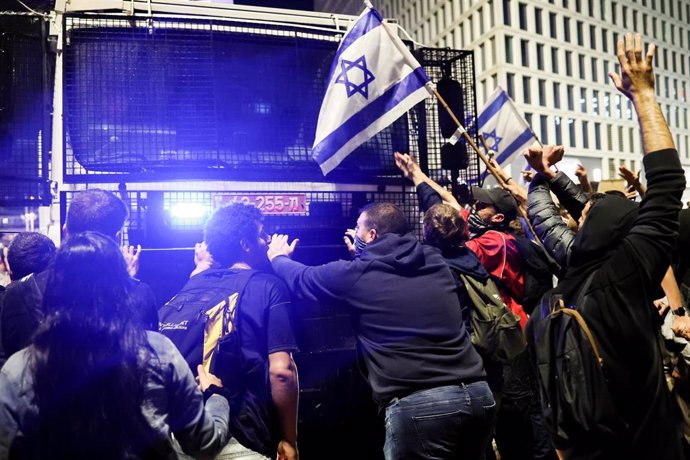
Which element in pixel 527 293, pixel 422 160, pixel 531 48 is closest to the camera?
pixel 527 293

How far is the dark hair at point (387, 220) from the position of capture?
351 cm

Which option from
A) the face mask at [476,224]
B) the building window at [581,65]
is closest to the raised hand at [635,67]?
the face mask at [476,224]

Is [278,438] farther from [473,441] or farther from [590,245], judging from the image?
[590,245]

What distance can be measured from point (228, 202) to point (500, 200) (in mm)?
2394

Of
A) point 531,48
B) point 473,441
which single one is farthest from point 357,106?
point 531,48

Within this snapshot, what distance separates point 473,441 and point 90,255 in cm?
234

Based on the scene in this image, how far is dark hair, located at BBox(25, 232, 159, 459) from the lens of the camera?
6.09ft

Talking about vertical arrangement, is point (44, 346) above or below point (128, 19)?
below

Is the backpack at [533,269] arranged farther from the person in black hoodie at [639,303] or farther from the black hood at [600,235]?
the person in black hoodie at [639,303]

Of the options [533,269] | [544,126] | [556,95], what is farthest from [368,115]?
[556,95]

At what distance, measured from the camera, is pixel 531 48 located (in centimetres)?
5116

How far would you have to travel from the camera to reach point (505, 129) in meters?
8.12

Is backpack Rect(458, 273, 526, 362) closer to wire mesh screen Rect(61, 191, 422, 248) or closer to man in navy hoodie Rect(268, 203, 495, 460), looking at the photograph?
man in navy hoodie Rect(268, 203, 495, 460)

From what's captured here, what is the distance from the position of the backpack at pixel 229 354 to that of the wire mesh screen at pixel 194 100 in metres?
2.02
